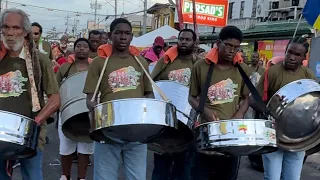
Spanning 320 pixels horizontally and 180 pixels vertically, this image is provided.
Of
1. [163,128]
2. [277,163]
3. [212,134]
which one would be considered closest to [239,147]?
[212,134]

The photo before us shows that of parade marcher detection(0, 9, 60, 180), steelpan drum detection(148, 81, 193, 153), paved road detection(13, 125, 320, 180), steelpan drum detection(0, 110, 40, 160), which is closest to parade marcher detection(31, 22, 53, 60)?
paved road detection(13, 125, 320, 180)

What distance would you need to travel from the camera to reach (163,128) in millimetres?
3018

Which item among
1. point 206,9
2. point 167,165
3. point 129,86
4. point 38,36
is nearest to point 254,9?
point 206,9

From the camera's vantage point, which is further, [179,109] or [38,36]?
[38,36]

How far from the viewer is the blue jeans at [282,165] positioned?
3553 millimetres

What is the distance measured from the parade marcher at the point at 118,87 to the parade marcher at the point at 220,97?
0.42 metres

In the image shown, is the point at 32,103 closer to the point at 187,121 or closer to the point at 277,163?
the point at 187,121

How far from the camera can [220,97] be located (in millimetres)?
3412

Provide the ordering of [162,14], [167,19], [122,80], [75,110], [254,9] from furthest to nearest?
[162,14], [167,19], [254,9], [75,110], [122,80]

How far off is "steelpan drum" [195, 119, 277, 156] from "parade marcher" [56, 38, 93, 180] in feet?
6.13

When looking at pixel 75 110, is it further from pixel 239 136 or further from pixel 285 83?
pixel 285 83

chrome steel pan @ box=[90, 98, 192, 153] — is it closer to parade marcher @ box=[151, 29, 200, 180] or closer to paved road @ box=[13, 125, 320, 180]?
parade marcher @ box=[151, 29, 200, 180]

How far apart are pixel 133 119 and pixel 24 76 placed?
75cm

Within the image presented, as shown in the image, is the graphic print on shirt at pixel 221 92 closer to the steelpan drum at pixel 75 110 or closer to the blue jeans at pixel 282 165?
the blue jeans at pixel 282 165
